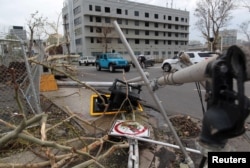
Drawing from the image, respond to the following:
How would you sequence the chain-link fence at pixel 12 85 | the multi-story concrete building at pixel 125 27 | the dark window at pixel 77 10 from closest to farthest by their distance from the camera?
the chain-link fence at pixel 12 85 → the multi-story concrete building at pixel 125 27 → the dark window at pixel 77 10

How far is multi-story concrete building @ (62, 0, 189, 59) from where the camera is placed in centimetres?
5459

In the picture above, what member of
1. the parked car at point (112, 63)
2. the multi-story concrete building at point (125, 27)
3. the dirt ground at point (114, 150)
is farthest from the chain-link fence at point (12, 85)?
the multi-story concrete building at point (125, 27)

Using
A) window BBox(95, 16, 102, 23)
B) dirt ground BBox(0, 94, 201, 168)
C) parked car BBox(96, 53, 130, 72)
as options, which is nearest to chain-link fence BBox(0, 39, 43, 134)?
dirt ground BBox(0, 94, 201, 168)

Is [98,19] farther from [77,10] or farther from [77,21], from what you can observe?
[77,10]

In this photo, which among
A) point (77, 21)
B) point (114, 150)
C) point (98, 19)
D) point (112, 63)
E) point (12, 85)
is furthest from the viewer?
point (77, 21)

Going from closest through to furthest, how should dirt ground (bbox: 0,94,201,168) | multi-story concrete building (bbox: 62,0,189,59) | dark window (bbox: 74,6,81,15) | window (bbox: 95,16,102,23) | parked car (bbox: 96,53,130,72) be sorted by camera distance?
dirt ground (bbox: 0,94,201,168)
parked car (bbox: 96,53,130,72)
multi-story concrete building (bbox: 62,0,189,59)
dark window (bbox: 74,6,81,15)
window (bbox: 95,16,102,23)

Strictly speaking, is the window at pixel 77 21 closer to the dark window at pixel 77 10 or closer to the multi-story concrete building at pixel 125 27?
the multi-story concrete building at pixel 125 27

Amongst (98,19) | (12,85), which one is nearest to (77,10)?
(98,19)

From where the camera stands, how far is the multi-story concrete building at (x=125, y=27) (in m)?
54.6

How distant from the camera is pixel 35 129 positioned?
4164 mm

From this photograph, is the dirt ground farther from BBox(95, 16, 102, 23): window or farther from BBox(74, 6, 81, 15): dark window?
BBox(74, 6, 81, 15): dark window

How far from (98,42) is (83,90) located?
48.4 metres

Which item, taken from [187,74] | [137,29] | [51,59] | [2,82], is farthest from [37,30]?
[137,29]

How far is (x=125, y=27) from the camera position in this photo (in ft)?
199
